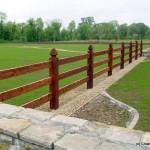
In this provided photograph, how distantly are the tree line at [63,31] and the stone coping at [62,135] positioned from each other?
7283 centimetres

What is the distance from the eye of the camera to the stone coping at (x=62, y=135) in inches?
91.0

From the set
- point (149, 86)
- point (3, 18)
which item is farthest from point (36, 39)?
point (149, 86)

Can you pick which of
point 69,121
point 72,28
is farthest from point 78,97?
point 72,28

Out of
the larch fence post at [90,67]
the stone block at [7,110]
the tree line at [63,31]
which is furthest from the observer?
the tree line at [63,31]

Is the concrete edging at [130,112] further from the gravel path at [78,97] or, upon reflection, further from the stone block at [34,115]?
the stone block at [34,115]

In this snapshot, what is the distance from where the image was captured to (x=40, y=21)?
8231cm

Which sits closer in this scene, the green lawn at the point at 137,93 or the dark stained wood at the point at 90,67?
the green lawn at the point at 137,93

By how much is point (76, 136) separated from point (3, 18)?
8576 centimetres

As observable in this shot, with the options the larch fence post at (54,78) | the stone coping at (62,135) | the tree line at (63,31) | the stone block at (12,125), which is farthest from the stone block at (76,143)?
the tree line at (63,31)

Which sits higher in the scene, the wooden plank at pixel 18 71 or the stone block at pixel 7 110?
the wooden plank at pixel 18 71

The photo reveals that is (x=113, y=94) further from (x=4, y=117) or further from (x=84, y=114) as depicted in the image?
(x=4, y=117)

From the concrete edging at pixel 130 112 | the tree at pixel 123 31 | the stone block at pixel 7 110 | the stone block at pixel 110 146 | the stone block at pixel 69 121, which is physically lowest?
the concrete edging at pixel 130 112

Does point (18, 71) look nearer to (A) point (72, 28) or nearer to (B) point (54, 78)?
(B) point (54, 78)

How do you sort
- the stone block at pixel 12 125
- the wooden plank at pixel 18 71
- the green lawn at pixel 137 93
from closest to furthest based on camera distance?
the stone block at pixel 12 125 → the wooden plank at pixel 18 71 → the green lawn at pixel 137 93
